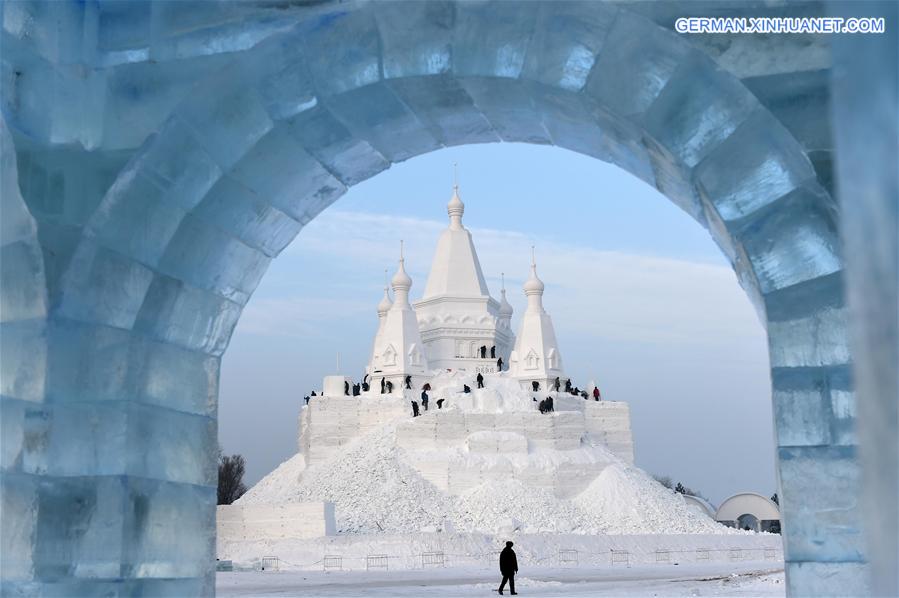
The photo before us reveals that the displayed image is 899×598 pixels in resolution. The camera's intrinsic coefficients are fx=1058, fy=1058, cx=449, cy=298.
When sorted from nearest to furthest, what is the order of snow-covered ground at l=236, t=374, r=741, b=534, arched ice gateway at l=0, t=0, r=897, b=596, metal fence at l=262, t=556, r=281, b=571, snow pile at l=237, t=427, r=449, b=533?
arched ice gateway at l=0, t=0, r=897, b=596
metal fence at l=262, t=556, r=281, b=571
snow pile at l=237, t=427, r=449, b=533
snow-covered ground at l=236, t=374, r=741, b=534

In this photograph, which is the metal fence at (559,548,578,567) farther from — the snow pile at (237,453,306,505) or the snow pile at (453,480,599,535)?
the snow pile at (237,453,306,505)

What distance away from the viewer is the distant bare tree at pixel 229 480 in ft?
207

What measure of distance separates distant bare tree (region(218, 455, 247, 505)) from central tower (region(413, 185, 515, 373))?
51.6ft

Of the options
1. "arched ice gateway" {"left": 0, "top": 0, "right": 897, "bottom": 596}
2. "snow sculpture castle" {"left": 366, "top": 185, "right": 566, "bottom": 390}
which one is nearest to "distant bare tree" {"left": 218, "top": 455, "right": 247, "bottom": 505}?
"snow sculpture castle" {"left": 366, "top": 185, "right": 566, "bottom": 390}

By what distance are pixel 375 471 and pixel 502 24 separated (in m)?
36.6

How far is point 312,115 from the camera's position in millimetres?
5340

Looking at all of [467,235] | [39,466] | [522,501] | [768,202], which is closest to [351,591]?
[39,466]

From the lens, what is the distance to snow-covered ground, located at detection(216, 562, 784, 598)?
1695cm

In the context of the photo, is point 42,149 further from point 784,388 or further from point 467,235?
point 467,235

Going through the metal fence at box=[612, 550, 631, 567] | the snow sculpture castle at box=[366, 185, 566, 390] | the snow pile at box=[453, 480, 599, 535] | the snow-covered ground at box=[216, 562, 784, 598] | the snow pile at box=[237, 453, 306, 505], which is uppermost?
the snow sculpture castle at box=[366, 185, 566, 390]

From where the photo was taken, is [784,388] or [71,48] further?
[71,48]

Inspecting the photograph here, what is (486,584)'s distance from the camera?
2028 centimetres

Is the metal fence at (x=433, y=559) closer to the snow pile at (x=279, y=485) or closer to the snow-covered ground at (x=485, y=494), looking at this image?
the snow-covered ground at (x=485, y=494)

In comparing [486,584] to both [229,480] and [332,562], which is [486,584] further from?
[229,480]
